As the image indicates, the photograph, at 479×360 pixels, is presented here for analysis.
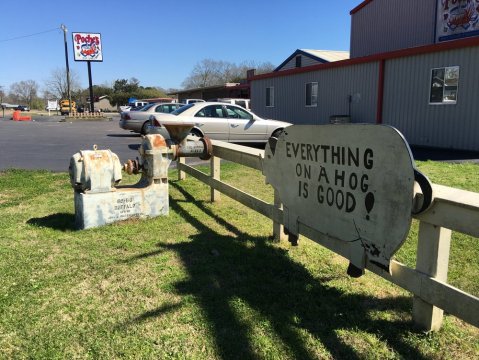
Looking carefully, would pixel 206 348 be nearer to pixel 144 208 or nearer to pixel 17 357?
pixel 17 357

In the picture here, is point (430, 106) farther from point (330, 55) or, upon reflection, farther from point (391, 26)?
point (330, 55)

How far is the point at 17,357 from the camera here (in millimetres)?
2629

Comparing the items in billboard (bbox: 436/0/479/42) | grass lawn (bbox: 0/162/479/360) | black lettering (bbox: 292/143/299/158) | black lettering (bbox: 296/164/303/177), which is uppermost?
billboard (bbox: 436/0/479/42)

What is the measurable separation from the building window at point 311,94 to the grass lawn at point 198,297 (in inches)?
603

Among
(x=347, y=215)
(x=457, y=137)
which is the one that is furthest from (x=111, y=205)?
(x=457, y=137)

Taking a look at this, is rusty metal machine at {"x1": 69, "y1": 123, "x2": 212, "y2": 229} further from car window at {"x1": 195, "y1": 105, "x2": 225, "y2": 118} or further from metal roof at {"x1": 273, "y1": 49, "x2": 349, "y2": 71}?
metal roof at {"x1": 273, "y1": 49, "x2": 349, "y2": 71}

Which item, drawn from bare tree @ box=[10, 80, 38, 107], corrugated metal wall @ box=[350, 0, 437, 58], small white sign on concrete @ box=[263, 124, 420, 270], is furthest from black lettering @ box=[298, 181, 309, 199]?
bare tree @ box=[10, 80, 38, 107]

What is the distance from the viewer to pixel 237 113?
1341cm

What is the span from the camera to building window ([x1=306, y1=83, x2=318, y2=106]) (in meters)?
19.7

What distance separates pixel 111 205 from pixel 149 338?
2.57m

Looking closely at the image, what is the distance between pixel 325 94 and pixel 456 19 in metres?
5.67

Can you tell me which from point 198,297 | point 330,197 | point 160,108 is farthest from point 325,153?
point 160,108

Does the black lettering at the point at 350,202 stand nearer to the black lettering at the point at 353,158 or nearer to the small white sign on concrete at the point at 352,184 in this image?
the small white sign on concrete at the point at 352,184

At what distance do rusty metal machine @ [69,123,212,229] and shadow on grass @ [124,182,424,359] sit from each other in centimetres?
101
